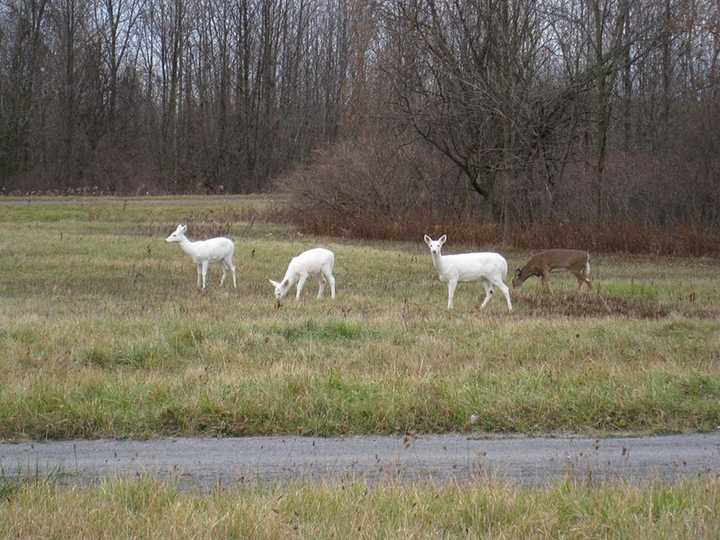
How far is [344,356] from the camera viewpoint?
41.1 ft

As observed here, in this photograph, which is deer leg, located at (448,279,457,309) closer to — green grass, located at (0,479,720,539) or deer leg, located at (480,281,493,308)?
deer leg, located at (480,281,493,308)

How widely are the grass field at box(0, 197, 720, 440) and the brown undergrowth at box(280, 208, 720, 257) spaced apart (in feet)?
27.8

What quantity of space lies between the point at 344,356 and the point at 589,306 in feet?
23.3

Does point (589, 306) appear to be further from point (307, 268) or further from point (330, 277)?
point (307, 268)

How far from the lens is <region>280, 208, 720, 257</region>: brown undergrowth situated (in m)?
31.1

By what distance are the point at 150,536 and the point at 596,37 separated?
3278cm

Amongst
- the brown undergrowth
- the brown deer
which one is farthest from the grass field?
the brown undergrowth

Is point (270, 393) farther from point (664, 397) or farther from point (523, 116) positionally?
point (523, 116)

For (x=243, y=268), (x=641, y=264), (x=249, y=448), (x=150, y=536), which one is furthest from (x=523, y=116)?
(x=150, y=536)

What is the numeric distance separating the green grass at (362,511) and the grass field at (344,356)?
103 inches

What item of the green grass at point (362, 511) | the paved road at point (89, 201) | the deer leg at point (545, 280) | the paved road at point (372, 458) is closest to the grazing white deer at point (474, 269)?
the deer leg at point (545, 280)

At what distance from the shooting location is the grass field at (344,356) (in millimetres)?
9812

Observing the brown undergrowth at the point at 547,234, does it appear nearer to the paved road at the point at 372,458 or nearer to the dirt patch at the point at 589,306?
the dirt patch at the point at 589,306

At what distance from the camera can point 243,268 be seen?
23.8m
